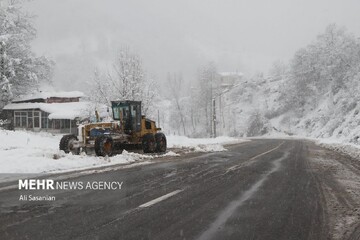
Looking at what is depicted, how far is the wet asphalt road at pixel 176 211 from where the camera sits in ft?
15.6

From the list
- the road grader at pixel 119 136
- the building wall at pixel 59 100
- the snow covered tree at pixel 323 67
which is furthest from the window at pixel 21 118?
the snow covered tree at pixel 323 67

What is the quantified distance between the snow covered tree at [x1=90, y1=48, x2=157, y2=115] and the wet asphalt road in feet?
108

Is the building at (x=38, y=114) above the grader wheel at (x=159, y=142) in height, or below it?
above

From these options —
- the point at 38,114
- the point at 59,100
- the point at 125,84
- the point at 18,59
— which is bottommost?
the point at 38,114

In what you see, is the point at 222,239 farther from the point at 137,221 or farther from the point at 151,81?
the point at 151,81

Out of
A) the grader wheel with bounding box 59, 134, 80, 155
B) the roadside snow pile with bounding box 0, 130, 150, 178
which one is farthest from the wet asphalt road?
the grader wheel with bounding box 59, 134, 80, 155

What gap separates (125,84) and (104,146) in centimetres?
2672

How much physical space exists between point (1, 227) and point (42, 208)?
1.14 m

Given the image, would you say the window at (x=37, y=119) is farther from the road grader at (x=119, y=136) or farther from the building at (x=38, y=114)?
the road grader at (x=119, y=136)

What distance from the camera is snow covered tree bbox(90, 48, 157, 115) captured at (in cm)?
4169

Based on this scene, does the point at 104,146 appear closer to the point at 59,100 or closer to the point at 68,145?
the point at 68,145

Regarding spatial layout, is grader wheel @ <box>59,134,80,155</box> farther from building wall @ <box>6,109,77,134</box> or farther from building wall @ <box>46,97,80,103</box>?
building wall @ <box>46,97,80,103</box>

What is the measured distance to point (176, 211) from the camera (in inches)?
232

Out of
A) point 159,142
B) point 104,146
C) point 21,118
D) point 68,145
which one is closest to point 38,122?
point 21,118
